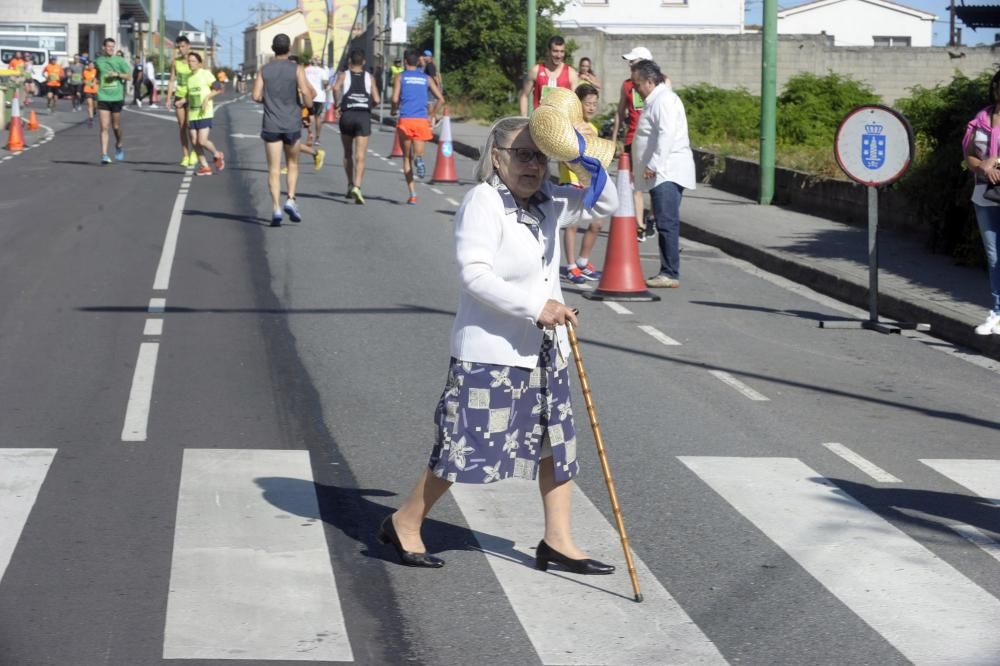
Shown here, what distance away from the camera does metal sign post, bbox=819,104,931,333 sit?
11.5 metres

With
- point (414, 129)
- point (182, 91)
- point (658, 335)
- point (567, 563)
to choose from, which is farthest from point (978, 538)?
point (182, 91)

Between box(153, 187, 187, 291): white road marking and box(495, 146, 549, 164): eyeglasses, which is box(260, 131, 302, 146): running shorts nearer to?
box(153, 187, 187, 291): white road marking

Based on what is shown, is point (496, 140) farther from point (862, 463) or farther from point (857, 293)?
point (857, 293)

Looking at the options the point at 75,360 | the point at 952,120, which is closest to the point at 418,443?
the point at 75,360

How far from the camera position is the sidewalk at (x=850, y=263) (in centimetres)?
1191

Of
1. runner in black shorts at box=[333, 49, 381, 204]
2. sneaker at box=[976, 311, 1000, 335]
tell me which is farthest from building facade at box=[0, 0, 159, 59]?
sneaker at box=[976, 311, 1000, 335]

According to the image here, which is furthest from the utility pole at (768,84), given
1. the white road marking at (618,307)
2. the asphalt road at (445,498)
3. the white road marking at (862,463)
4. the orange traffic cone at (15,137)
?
the orange traffic cone at (15,137)

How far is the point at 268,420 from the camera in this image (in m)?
8.22

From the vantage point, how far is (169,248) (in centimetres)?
1515

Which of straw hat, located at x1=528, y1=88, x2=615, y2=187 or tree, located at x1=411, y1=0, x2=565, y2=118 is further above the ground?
tree, located at x1=411, y1=0, x2=565, y2=118

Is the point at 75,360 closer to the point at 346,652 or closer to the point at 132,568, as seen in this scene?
the point at 132,568

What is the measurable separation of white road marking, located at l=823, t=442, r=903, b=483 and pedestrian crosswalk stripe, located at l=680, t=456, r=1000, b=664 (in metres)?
0.28

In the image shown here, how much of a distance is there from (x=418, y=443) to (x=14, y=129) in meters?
24.9

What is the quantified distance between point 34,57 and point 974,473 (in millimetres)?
70709
